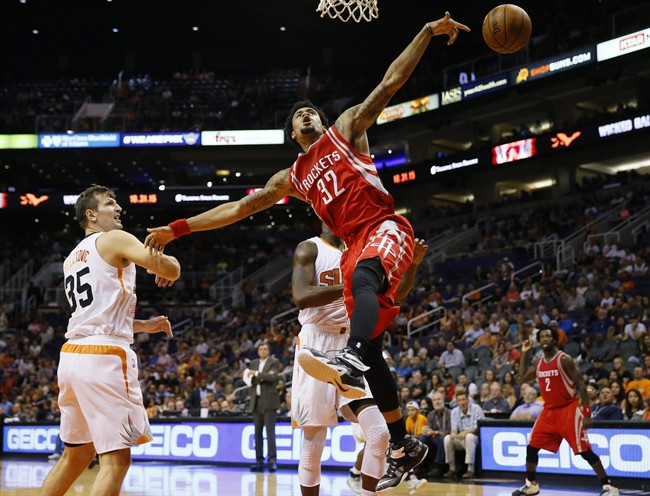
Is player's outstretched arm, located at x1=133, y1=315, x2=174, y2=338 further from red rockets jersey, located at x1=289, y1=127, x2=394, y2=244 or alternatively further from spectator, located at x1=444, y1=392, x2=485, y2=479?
spectator, located at x1=444, y1=392, x2=485, y2=479

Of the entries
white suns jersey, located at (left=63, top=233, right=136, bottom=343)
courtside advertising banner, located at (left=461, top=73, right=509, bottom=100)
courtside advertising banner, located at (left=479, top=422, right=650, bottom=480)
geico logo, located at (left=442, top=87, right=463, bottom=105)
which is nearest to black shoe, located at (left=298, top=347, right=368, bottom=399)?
white suns jersey, located at (left=63, top=233, right=136, bottom=343)

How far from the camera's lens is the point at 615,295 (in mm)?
18203

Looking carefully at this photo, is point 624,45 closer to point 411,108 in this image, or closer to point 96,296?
point 411,108

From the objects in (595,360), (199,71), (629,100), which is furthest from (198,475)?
(199,71)

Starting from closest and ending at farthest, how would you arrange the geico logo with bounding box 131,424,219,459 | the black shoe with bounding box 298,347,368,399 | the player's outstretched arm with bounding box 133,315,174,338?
1. the black shoe with bounding box 298,347,368,399
2. the player's outstretched arm with bounding box 133,315,174,338
3. the geico logo with bounding box 131,424,219,459

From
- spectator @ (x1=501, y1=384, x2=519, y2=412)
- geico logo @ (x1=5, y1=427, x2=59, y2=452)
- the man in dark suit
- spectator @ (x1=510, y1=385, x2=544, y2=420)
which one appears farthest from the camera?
geico logo @ (x1=5, y1=427, x2=59, y2=452)

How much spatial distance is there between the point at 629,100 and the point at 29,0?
24597 mm

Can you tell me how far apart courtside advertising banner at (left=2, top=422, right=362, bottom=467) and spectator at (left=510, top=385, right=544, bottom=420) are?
252 cm

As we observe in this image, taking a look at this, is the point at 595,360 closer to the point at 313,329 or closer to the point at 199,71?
the point at 313,329

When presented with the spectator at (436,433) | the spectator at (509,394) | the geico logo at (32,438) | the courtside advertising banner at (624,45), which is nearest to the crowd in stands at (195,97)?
the courtside advertising banner at (624,45)

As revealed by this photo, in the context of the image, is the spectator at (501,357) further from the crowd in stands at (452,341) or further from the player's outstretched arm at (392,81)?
the player's outstretched arm at (392,81)

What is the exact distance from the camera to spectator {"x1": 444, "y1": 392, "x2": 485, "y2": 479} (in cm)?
1215

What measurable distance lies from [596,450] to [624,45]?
17190 millimetres

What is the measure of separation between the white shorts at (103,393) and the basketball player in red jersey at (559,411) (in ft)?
19.6
